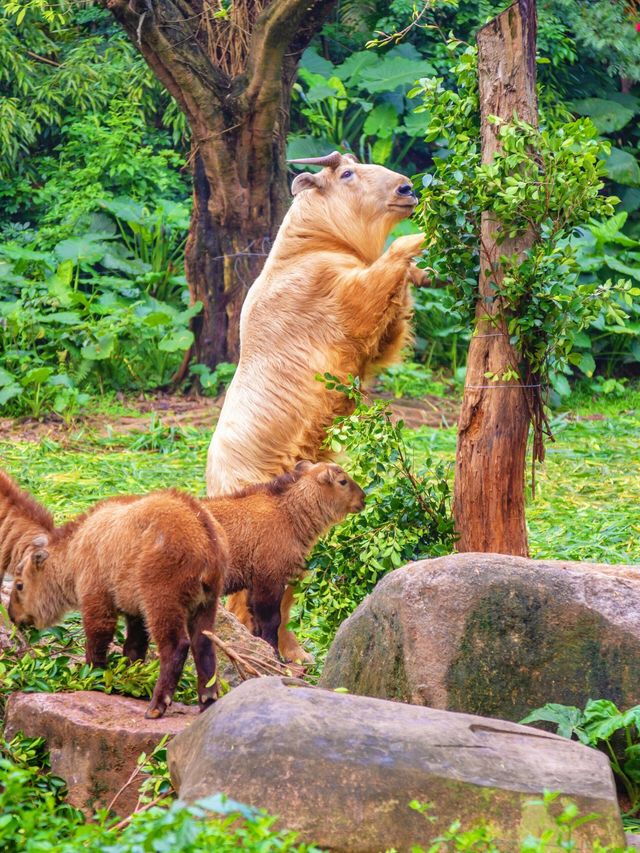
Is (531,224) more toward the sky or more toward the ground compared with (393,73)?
more toward the ground

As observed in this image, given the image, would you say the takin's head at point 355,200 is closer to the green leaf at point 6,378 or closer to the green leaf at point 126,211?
the green leaf at point 6,378

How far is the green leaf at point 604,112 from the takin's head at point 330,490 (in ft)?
36.0

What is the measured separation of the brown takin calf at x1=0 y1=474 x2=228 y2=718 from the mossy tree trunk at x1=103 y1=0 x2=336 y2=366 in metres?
6.49

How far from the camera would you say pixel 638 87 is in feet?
54.1

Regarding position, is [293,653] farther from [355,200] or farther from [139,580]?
[355,200]

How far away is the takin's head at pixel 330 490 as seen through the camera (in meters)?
5.78

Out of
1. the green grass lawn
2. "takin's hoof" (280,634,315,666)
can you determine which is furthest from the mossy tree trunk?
"takin's hoof" (280,634,315,666)

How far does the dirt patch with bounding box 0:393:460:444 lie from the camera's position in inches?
425

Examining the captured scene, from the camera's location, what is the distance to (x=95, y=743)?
4.12 m

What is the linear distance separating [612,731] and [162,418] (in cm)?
794

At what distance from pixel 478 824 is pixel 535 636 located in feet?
3.91

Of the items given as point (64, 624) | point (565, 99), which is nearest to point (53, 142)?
point (565, 99)

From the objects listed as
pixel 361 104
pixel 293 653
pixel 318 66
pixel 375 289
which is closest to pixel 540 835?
pixel 293 653

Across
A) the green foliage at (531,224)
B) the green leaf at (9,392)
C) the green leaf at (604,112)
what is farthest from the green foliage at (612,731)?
the green leaf at (604,112)
